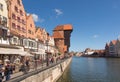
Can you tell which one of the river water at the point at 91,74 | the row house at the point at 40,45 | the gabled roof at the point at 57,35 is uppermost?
the gabled roof at the point at 57,35

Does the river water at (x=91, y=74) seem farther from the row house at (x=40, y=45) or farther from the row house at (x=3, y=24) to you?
the row house at (x=3, y=24)

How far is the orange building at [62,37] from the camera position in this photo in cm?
11631

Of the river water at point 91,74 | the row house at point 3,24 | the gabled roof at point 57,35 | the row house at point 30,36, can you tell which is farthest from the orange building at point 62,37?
the row house at point 3,24

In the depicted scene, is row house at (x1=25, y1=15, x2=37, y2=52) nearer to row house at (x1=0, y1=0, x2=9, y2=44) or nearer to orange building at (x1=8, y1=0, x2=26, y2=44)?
orange building at (x1=8, y1=0, x2=26, y2=44)

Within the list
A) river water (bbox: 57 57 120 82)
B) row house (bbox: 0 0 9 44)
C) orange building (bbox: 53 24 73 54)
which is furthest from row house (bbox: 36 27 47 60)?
orange building (bbox: 53 24 73 54)

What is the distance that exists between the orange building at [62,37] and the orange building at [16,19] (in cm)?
6706

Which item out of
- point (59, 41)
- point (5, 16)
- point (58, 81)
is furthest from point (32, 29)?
point (59, 41)

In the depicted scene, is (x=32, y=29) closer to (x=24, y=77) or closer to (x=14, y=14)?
(x=14, y=14)

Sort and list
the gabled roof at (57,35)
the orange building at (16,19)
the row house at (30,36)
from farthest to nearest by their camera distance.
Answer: the gabled roof at (57,35), the row house at (30,36), the orange building at (16,19)

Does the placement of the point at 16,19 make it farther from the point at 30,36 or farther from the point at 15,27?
the point at 30,36

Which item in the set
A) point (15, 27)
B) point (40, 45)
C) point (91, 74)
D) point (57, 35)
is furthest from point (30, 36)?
point (57, 35)

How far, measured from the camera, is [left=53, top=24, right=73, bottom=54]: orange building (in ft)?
382

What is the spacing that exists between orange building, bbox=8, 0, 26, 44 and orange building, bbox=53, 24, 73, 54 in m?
67.1

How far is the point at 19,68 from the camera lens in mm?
21891
